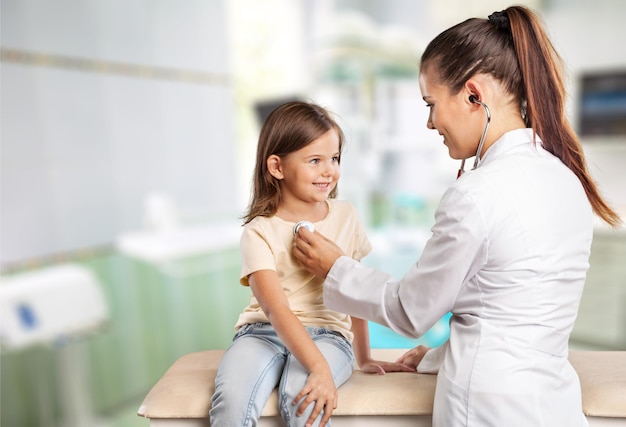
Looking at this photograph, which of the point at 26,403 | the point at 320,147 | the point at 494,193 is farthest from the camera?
the point at 26,403

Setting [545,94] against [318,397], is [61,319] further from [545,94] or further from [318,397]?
[545,94]

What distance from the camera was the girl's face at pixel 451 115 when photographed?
958 millimetres

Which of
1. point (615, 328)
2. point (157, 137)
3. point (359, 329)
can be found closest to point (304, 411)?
point (359, 329)

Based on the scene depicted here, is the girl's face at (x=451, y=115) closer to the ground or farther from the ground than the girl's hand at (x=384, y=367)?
farther from the ground

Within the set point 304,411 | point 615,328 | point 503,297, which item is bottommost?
point 615,328

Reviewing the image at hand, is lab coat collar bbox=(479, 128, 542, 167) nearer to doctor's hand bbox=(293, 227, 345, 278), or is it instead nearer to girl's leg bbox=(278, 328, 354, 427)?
doctor's hand bbox=(293, 227, 345, 278)

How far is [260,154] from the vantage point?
1185 mm

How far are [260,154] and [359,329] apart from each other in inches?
17.6

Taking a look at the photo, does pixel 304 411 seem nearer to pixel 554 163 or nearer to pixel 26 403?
pixel 554 163

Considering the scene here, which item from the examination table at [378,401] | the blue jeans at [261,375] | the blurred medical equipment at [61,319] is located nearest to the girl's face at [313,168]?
the blue jeans at [261,375]

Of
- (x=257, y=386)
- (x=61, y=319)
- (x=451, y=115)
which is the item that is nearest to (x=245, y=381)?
(x=257, y=386)

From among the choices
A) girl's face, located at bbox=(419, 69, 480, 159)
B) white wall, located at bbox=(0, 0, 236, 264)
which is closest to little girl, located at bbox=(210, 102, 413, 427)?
girl's face, located at bbox=(419, 69, 480, 159)

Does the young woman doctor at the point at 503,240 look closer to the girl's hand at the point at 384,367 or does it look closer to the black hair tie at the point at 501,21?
the black hair tie at the point at 501,21

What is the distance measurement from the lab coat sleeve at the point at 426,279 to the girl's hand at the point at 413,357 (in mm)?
253
